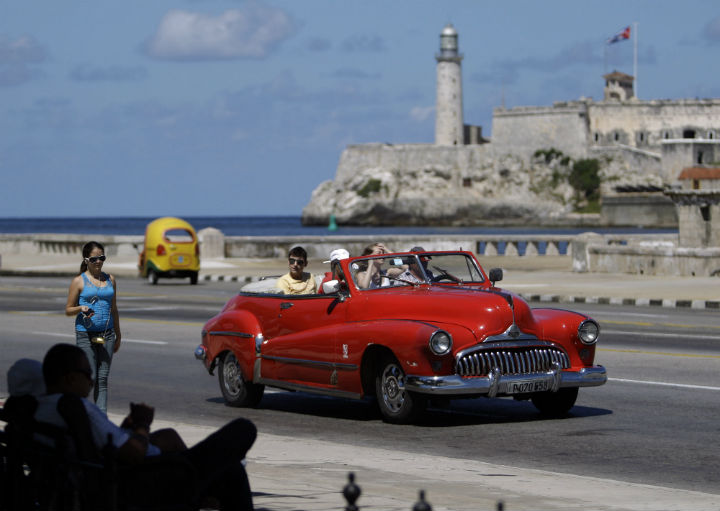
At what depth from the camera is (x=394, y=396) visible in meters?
12.0

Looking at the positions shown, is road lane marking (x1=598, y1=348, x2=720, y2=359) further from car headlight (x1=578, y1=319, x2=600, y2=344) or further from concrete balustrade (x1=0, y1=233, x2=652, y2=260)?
concrete balustrade (x1=0, y1=233, x2=652, y2=260)

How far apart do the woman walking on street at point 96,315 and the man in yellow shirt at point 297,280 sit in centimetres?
229

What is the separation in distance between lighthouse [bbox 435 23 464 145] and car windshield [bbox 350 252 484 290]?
500 feet

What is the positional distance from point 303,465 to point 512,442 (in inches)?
87.4

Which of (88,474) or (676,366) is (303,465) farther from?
(676,366)

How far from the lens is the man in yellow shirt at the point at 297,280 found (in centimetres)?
1366

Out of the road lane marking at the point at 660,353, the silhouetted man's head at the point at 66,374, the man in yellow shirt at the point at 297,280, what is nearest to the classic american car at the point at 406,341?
the man in yellow shirt at the point at 297,280

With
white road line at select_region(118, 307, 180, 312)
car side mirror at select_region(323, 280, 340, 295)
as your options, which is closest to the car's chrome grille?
car side mirror at select_region(323, 280, 340, 295)

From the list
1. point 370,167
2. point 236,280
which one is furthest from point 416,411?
point 370,167

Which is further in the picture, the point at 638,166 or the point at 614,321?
the point at 638,166

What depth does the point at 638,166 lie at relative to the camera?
157875 millimetres

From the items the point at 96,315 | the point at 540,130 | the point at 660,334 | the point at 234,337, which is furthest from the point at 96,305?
the point at 540,130

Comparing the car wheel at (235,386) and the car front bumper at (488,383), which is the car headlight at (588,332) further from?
the car wheel at (235,386)

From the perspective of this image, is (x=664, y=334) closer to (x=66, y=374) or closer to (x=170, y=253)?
(x=66, y=374)
